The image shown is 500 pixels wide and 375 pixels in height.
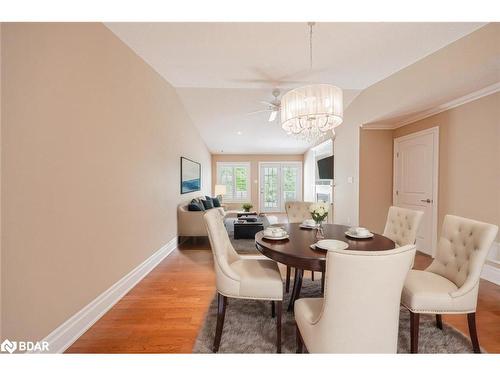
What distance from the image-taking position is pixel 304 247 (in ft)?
4.96

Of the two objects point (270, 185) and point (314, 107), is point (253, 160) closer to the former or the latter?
point (270, 185)

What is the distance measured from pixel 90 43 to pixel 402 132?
14.7 feet

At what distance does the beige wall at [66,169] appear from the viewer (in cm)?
120

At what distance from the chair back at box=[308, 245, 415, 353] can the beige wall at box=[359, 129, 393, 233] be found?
10.7ft

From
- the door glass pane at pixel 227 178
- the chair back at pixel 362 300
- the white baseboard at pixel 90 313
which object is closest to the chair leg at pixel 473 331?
the chair back at pixel 362 300

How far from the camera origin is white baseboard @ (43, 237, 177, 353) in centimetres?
144

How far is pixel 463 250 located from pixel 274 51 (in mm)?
2520

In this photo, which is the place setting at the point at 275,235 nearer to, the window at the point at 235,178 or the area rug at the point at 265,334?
the area rug at the point at 265,334

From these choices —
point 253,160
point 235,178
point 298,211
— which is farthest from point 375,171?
point 235,178

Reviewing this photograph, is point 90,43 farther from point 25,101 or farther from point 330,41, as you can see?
point 330,41

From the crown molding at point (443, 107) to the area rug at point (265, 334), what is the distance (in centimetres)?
261

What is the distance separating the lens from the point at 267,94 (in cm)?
381
